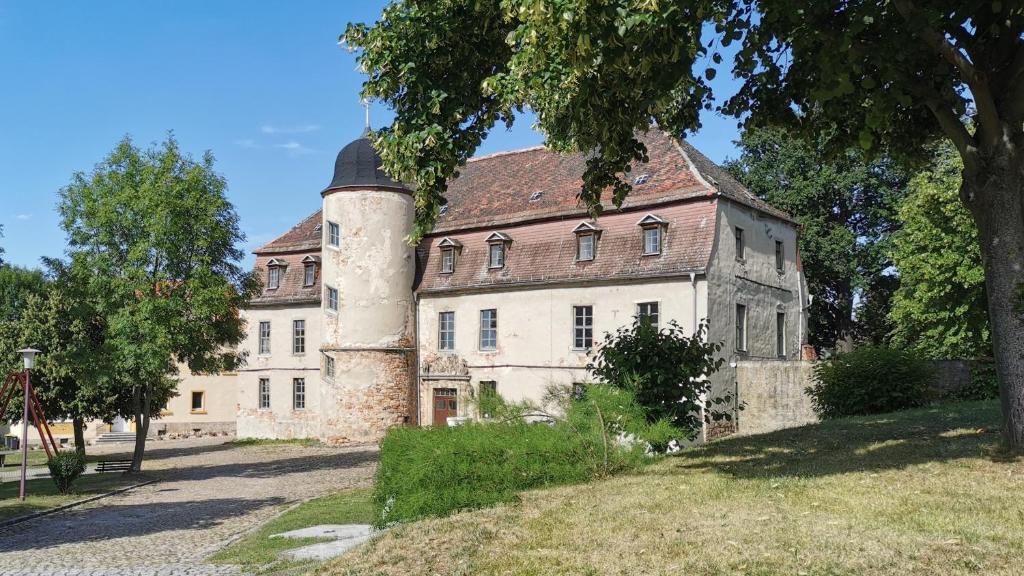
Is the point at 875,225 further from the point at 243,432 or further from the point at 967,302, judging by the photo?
the point at 243,432

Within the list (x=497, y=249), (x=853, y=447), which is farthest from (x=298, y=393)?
(x=853, y=447)

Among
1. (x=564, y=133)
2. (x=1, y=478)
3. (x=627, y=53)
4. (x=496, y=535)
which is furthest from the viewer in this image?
(x=1, y=478)

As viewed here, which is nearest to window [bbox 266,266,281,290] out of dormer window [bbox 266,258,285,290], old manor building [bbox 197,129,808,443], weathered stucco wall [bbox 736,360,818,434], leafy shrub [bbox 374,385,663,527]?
dormer window [bbox 266,258,285,290]

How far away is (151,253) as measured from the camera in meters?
23.7

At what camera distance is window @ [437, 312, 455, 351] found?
108ft

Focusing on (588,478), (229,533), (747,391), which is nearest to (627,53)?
(588,478)

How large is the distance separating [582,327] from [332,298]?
402 inches

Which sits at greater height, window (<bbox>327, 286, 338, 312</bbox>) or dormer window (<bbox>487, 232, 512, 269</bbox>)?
dormer window (<bbox>487, 232, 512, 269</bbox>)

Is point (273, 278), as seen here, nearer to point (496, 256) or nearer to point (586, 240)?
point (496, 256)

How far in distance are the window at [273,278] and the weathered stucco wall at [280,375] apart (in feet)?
3.02

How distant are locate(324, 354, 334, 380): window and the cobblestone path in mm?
3406

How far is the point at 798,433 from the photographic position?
13648 mm

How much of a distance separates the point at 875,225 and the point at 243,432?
30.1m

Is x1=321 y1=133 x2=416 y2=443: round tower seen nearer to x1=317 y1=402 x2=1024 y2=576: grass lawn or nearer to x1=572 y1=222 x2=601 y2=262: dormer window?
x1=572 y1=222 x2=601 y2=262: dormer window
